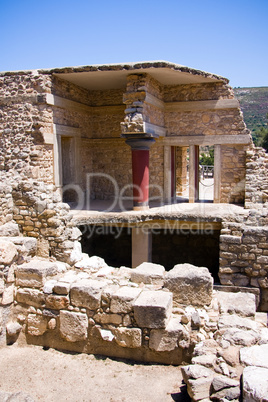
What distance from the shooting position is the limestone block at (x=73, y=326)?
4.87m

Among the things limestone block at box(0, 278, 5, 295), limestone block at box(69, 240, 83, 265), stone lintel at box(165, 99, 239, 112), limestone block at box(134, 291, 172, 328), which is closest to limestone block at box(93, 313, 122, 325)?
limestone block at box(134, 291, 172, 328)

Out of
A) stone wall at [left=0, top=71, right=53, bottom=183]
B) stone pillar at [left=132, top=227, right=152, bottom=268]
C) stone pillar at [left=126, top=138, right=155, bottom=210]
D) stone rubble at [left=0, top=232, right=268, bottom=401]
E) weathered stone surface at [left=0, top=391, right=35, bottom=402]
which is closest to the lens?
weathered stone surface at [left=0, top=391, right=35, bottom=402]

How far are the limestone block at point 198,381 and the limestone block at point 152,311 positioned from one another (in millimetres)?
743

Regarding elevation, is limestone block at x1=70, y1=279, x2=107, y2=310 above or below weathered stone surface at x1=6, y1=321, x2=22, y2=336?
above

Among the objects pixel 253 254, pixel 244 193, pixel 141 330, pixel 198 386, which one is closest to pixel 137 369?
pixel 141 330

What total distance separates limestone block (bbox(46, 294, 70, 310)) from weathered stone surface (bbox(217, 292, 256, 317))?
211 cm

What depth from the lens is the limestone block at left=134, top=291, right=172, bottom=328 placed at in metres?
4.44

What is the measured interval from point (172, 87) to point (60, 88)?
3.51 metres

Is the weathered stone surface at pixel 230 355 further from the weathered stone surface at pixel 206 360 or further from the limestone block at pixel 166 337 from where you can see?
the limestone block at pixel 166 337

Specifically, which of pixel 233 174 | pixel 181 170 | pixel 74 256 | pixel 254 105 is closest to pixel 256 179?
pixel 233 174

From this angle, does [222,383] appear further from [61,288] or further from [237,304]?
[61,288]

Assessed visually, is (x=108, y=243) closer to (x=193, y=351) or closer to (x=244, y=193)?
(x=244, y=193)

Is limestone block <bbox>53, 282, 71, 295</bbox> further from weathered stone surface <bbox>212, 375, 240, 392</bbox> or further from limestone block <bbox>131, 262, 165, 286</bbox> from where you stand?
weathered stone surface <bbox>212, 375, 240, 392</bbox>

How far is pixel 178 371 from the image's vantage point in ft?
14.6
